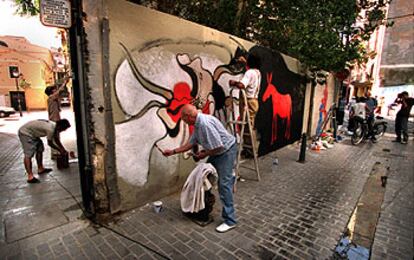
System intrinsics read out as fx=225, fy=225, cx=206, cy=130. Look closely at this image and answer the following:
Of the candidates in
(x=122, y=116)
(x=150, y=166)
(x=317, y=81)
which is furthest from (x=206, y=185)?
(x=317, y=81)

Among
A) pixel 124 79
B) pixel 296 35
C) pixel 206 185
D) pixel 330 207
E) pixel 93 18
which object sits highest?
pixel 296 35

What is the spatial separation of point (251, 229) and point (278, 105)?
4639mm

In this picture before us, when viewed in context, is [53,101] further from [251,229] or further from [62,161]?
[251,229]

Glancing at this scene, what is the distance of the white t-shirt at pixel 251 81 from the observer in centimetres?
429

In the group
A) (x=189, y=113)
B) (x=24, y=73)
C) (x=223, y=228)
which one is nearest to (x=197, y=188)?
(x=223, y=228)

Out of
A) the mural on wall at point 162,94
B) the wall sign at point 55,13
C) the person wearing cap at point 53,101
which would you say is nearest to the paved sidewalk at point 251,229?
the mural on wall at point 162,94

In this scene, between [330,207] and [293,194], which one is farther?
[293,194]

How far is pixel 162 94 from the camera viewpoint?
11.7ft

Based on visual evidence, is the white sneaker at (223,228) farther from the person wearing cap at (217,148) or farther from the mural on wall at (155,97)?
the mural on wall at (155,97)

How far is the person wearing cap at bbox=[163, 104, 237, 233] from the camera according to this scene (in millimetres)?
2789

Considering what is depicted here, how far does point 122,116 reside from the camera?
3.08 meters

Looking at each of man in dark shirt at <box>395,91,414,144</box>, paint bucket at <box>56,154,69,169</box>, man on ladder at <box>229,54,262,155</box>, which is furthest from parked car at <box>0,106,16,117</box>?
man in dark shirt at <box>395,91,414,144</box>

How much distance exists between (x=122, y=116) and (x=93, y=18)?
4.04 feet

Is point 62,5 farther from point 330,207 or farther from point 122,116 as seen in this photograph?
point 330,207
